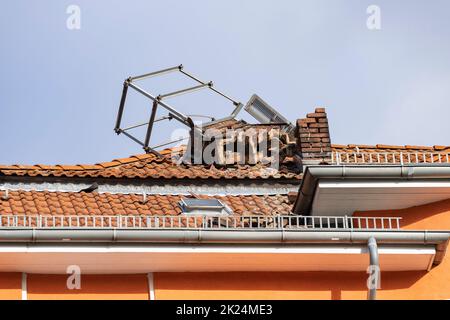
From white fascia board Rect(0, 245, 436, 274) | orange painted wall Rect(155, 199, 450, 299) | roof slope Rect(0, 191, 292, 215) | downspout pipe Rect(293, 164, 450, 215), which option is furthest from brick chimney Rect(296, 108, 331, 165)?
white fascia board Rect(0, 245, 436, 274)

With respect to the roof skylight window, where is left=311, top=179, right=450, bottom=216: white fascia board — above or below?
below

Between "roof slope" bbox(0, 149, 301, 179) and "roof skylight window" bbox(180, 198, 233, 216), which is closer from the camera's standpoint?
"roof skylight window" bbox(180, 198, 233, 216)

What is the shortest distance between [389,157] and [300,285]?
3.88 metres

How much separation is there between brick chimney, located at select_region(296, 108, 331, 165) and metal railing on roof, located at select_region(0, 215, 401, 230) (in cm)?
323

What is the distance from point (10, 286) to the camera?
27641mm

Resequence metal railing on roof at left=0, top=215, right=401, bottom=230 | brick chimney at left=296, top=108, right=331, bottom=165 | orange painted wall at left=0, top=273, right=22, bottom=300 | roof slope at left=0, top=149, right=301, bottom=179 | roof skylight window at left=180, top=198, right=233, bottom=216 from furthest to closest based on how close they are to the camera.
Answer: brick chimney at left=296, top=108, right=331, bottom=165, roof slope at left=0, top=149, right=301, bottom=179, roof skylight window at left=180, top=198, right=233, bottom=216, metal railing on roof at left=0, top=215, right=401, bottom=230, orange painted wall at left=0, top=273, right=22, bottom=300

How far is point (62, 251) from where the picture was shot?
89.7 ft

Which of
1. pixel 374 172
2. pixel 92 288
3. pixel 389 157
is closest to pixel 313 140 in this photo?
pixel 389 157

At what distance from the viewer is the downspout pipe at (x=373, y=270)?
27312mm

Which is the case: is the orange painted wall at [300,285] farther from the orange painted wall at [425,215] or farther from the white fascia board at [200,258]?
the orange painted wall at [425,215]

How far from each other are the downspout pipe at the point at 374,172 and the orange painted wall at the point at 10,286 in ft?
14.6

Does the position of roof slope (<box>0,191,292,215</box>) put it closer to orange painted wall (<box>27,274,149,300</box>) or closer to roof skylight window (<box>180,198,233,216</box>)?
roof skylight window (<box>180,198,233,216</box>)

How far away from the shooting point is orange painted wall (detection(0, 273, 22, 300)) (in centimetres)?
2748

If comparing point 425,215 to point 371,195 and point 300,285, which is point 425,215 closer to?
point 371,195
